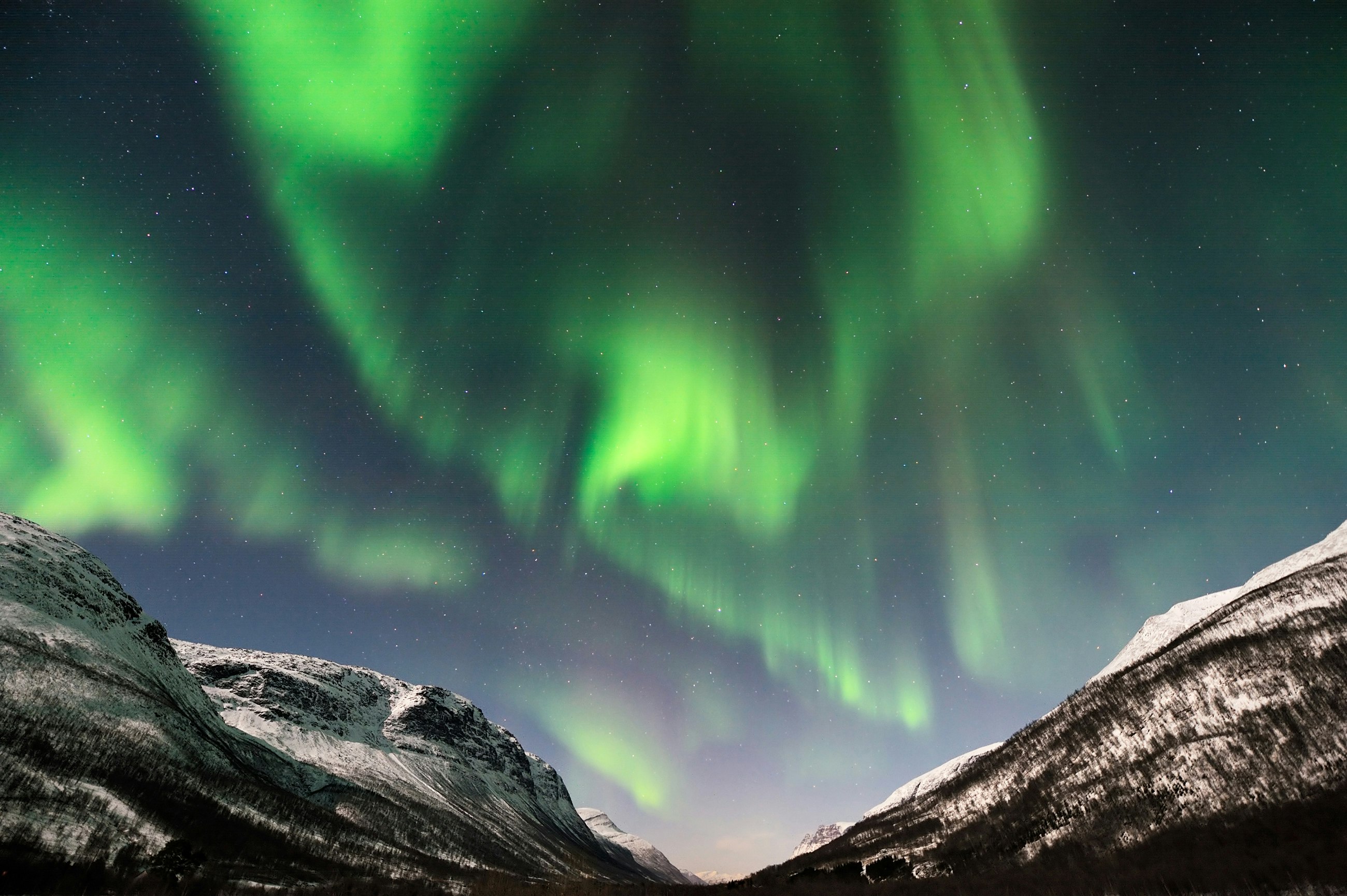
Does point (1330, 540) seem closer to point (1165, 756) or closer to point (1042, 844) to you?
point (1165, 756)

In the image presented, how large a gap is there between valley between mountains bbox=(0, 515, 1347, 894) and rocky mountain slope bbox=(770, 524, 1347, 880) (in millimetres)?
399

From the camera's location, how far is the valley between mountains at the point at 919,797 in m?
63.0

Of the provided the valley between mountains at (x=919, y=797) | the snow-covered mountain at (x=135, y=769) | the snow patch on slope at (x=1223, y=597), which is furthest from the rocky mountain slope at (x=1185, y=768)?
the snow-covered mountain at (x=135, y=769)

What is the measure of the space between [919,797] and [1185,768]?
270ft

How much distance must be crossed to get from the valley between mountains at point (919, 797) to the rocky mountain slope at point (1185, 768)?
40 centimetres

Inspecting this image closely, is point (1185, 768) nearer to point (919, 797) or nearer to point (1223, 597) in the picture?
point (919, 797)

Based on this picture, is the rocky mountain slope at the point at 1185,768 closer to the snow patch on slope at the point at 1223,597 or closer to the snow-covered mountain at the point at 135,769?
the snow patch on slope at the point at 1223,597

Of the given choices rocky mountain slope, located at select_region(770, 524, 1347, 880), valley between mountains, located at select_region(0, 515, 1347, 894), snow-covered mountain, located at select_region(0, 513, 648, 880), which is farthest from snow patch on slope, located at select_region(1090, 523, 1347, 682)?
snow-covered mountain, located at select_region(0, 513, 648, 880)

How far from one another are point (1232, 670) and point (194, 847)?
169m

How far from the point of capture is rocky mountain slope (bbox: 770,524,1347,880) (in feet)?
220

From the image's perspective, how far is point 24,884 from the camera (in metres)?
55.9

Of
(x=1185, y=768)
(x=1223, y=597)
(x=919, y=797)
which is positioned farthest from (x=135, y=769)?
(x=1223, y=597)

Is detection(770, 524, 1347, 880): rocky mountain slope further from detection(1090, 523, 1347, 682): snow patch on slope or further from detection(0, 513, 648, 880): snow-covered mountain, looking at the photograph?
detection(0, 513, 648, 880): snow-covered mountain

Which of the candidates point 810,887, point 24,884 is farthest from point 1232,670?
point 24,884
